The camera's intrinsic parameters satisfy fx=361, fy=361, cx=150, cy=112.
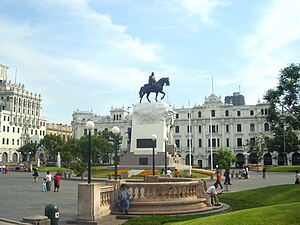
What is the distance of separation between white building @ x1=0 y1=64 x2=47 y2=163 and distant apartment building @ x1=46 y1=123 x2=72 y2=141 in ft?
26.7

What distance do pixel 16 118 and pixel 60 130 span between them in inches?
1091

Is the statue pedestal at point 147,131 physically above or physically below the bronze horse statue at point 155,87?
below

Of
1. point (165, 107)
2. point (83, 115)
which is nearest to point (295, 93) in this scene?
point (165, 107)

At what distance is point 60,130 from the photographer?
142 metres

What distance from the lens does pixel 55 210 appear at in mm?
12211

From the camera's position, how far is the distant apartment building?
13654cm

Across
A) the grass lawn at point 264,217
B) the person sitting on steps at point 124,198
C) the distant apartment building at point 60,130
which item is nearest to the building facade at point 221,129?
the distant apartment building at point 60,130

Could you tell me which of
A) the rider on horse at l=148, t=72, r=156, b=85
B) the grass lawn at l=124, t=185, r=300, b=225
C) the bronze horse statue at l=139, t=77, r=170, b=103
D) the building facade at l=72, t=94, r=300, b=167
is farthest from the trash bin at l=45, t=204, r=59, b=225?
the building facade at l=72, t=94, r=300, b=167

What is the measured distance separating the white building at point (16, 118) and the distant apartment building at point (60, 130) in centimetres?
815

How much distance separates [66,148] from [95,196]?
74.9 meters

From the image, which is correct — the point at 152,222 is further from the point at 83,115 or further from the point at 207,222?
the point at 83,115

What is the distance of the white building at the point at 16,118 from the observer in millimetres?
110688

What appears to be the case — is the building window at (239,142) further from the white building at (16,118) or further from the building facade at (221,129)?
the white building at (16,118)

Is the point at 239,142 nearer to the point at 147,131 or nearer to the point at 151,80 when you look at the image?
the point at 151,80
